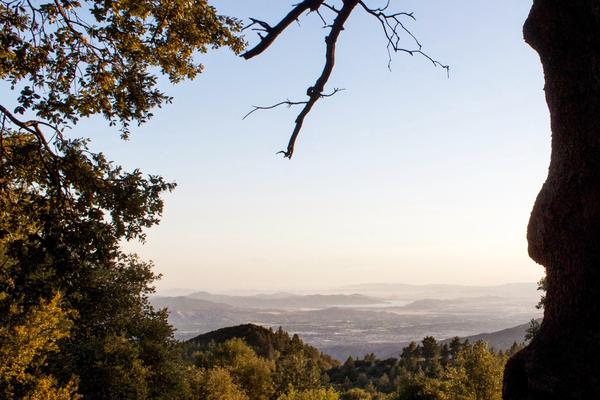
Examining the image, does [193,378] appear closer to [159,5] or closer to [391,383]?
[159,5]

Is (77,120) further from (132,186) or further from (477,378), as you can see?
(477,378)

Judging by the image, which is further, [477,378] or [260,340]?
[260,340]

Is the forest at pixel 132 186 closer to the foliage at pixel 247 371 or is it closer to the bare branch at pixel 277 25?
the bare branch at pixel 277 25

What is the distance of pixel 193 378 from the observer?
37.7 metres

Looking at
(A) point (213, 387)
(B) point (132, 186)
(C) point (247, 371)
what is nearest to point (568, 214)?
(B) point (132, 186)

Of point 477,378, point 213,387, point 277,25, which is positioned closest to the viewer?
point 277,25

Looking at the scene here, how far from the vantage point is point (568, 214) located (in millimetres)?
3797

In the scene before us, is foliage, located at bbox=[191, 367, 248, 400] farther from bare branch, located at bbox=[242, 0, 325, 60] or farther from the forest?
bare branch, located at bbox=[242, 0, 325, 60]

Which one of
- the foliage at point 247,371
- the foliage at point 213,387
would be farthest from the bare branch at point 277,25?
the foliage at point 247,371

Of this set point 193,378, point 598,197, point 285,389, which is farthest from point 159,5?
point 285,389

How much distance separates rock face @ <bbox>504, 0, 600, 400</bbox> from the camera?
3459 mm

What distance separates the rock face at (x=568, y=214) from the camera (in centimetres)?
346

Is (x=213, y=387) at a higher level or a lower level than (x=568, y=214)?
lower

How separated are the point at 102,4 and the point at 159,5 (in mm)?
1011
